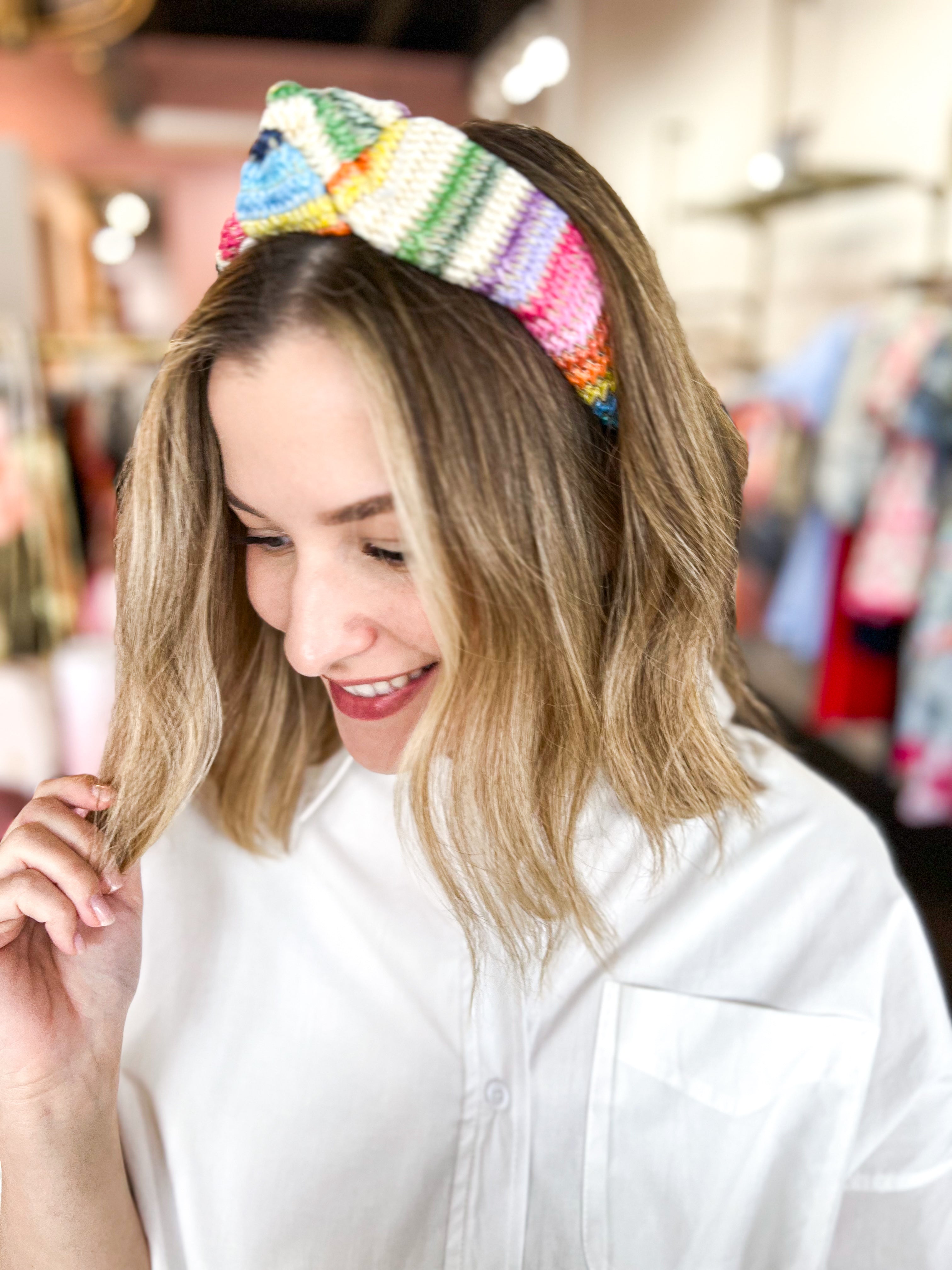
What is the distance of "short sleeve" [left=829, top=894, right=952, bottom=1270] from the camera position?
33.4 inches

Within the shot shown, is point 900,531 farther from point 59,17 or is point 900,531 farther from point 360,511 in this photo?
point 59,17

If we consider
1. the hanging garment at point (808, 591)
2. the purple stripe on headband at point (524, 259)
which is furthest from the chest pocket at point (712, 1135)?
the hanging garment at point (808, 591)

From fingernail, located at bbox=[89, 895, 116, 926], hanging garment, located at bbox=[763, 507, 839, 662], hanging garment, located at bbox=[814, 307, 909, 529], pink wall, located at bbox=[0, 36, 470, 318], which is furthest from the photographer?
pink wall, located at bbox=[0, 36, 470, 318]

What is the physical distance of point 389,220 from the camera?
609 mm

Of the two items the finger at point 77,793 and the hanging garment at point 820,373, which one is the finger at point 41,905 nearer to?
the finger at point 77,793

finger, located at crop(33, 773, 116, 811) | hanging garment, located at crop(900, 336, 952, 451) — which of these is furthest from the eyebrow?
hanging garment, located at crop(900, 336, 952, 451)

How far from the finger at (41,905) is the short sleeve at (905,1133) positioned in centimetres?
68

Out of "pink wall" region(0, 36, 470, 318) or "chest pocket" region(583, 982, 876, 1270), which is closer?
"chest pocket" region(583, 982, 876, 1270)

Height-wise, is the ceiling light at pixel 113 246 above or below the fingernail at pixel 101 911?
above

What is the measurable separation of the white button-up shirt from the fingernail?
14 centimetres

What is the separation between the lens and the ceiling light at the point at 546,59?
144 inches

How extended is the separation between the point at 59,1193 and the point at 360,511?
0.57m

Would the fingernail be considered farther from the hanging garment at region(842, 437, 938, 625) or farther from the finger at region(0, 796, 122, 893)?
the hanging garment at region(842, 437, 938, 625)

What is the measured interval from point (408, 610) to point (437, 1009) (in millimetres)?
392
